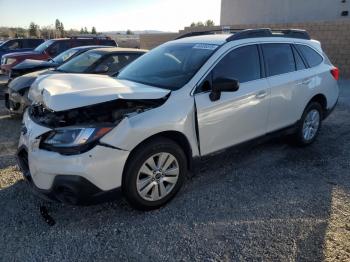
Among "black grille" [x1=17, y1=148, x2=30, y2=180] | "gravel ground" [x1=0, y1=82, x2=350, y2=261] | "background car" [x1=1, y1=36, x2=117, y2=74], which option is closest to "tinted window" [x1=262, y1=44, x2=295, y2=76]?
"gravel ground" [x1=0, y1=82, x2=350, y2=261]

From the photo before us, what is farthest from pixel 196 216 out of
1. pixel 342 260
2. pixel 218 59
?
pixel 218 59

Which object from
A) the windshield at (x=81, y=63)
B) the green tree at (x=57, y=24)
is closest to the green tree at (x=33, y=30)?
the green tree at (x=57, y=24)

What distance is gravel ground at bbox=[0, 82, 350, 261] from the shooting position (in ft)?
9.80

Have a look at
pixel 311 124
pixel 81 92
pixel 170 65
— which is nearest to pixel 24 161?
pixel 81 92

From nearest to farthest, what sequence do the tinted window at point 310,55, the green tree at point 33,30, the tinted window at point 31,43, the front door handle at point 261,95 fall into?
1. the front door handle at point 261,95
2. the tinted window at point 310,55
3. the tinted window at point 31,43
4. the green tree at point 33,30

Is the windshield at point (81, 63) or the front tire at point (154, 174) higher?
the windshield at point (81, 63)

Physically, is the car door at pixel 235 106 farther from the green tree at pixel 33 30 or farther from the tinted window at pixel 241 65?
the green tree at pixel 33 30

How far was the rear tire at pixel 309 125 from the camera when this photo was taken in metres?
5.33

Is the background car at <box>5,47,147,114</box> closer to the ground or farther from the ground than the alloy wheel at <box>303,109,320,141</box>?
farther from the ground

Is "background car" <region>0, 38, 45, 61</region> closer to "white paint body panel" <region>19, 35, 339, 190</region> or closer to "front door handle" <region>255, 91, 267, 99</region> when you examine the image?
"white paint body panel" <region>19, 35, 339, 190</region>

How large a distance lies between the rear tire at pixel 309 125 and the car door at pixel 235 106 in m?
0.99

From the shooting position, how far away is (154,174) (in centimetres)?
350

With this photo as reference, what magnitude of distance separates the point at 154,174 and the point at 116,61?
4.52 m

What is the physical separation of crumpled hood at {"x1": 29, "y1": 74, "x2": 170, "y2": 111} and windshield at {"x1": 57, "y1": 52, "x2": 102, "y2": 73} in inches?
134
